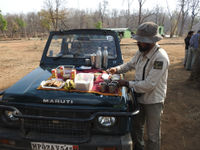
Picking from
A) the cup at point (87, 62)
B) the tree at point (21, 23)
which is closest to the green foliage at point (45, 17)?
the tree at point (21, 23)

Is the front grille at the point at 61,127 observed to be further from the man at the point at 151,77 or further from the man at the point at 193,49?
the man at the point at 193,49

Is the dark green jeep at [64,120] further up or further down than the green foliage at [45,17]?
further down

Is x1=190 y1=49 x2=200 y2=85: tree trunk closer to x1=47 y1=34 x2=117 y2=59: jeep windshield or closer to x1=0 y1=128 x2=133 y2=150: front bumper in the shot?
x1=47 y1=34 x2=117 y2=59: jeep windshield

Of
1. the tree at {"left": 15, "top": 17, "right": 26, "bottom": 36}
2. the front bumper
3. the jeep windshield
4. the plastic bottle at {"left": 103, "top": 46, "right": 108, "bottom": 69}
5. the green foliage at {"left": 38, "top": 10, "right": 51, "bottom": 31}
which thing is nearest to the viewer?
the front bumper

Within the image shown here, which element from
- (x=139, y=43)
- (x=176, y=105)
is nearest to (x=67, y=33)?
(x=139, y=43)

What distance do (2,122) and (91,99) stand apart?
116 centimetres

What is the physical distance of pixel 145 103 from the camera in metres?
2.06

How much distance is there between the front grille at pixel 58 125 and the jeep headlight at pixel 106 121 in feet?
0.43

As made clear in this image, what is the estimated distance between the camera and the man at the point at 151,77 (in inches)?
71.9

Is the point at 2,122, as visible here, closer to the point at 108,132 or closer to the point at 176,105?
the point at 108,132

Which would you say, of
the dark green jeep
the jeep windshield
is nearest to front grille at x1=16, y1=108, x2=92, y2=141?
the dark green jeep

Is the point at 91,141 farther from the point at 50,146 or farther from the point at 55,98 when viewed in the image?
the point at 55,98

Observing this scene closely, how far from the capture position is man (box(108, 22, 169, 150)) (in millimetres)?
1827

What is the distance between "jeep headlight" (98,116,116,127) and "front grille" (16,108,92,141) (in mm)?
132
